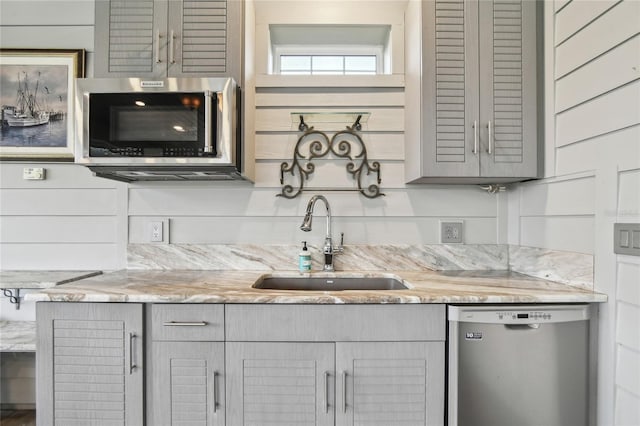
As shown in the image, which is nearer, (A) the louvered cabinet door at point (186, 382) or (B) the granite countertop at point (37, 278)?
(A) the louvered cabinet door at point (186, 382)

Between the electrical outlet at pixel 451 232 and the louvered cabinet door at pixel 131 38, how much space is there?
1693 mm

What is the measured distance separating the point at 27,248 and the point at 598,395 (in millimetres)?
2955

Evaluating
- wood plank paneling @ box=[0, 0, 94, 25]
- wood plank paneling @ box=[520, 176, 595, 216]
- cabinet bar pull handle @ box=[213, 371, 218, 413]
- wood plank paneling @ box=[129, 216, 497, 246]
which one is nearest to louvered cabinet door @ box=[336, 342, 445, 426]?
cabinet bar pull handle @ box=[213, 371, 218, 413]

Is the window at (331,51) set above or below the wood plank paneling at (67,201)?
above

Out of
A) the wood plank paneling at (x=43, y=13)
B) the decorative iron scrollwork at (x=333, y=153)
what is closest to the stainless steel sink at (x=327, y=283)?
→ the decorative iron scrollwork at (x=333, y=153)

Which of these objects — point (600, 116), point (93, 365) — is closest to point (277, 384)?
point (93, 365)

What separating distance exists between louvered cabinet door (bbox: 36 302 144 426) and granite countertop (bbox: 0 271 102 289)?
448 mm

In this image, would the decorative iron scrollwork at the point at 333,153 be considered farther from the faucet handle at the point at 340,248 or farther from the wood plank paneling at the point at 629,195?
the wood plank paneling at the point at 629,195

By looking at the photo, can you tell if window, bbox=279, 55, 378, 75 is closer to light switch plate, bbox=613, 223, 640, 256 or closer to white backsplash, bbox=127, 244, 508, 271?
white backsplash, bbox=127, 244, 508, 271

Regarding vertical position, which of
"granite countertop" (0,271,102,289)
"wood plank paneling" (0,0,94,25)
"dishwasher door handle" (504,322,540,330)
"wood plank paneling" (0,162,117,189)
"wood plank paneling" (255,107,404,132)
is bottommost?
"dishwasher door handle" (504,322,540,330)

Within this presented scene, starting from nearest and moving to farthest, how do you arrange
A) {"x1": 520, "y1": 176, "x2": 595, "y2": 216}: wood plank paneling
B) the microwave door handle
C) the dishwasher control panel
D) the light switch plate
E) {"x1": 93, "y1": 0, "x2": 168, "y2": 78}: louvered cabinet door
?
the light switch plate, the dishwasher control panel, {"x1": 520, "y1": 176, "x2": 595, "y2": 216}: wood plank paneling, the microwave door handle, {"x1": 93, "y1": 0, "x2": 168, "y2": 78}: louvered cabinet door

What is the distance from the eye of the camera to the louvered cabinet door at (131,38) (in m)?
1.67

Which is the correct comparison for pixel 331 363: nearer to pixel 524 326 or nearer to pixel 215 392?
pixel 215 392

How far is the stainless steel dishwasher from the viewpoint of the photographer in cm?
135
